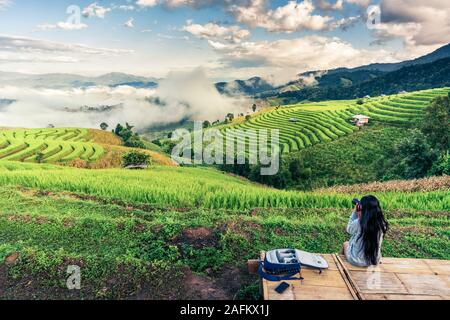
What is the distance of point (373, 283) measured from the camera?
14.3 feet

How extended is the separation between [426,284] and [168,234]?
17.1ft

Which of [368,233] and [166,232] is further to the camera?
[166,232]

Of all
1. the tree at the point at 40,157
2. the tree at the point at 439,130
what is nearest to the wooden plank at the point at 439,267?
the tree at the point at 439,130

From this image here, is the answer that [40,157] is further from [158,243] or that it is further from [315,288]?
[315,288]

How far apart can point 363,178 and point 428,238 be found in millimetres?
24073

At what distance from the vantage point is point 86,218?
8469mm

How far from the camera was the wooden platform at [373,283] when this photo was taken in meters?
4.11

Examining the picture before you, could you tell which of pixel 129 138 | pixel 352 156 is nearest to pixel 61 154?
pixel 129 138

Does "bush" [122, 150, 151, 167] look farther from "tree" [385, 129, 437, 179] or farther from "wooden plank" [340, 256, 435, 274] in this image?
"wooden plank" [340, 256, 435, 274]

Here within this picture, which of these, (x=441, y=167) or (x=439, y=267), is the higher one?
(x=439, y=267)

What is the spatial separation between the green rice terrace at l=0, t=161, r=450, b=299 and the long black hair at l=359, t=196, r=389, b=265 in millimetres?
2012
